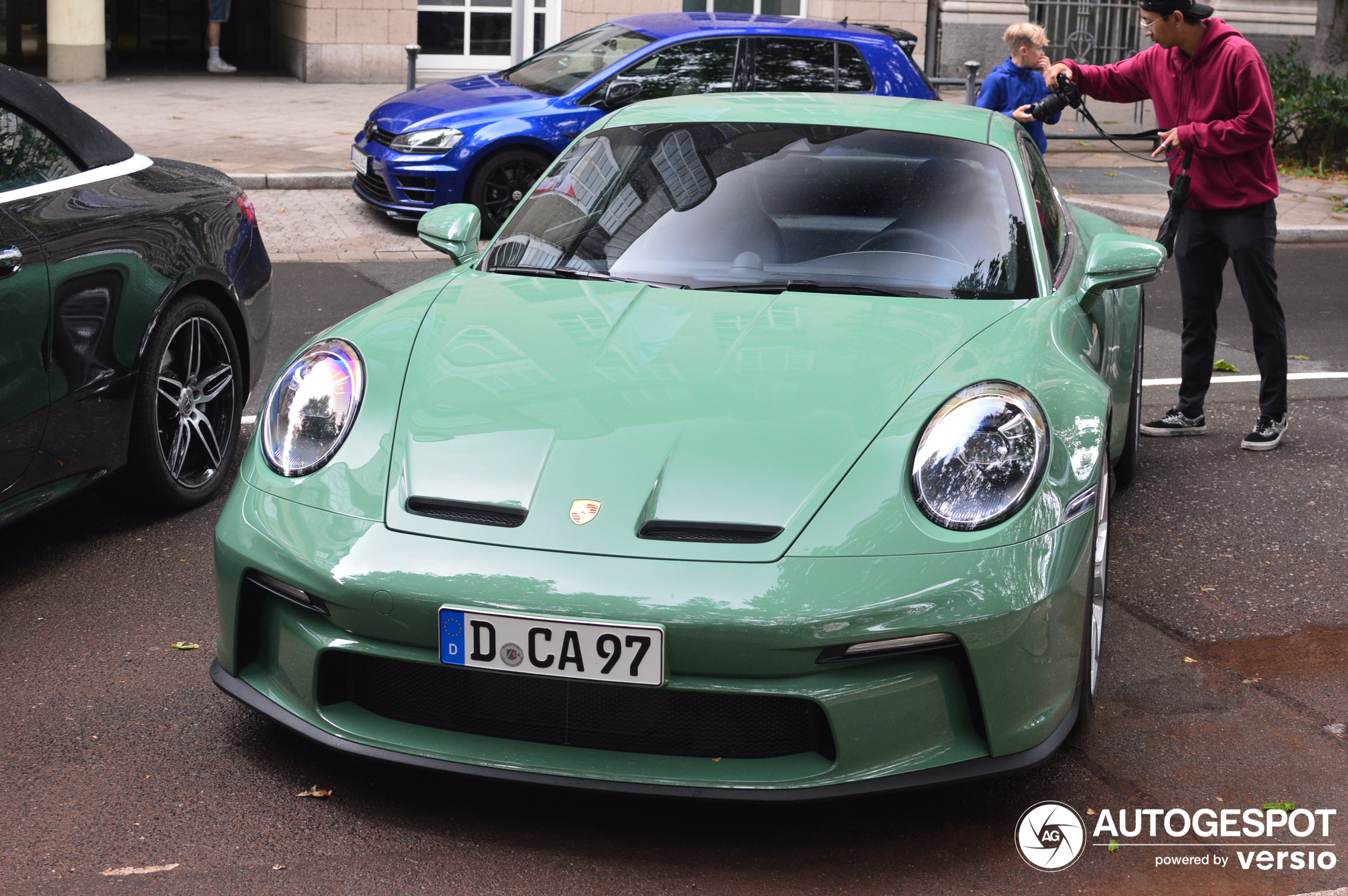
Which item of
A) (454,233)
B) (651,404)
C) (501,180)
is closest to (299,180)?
(501,180)

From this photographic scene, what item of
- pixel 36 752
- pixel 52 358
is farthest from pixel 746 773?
pixel 52 358

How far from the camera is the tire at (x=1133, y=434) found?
16.7 feet

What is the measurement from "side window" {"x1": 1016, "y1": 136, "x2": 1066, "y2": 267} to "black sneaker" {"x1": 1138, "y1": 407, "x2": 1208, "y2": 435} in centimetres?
167

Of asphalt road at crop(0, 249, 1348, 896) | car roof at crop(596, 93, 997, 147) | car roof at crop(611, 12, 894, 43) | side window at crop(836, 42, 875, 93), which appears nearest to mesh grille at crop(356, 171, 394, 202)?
car roof at crop(611, 12, 894, 43)

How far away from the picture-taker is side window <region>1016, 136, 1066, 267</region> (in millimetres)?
3982

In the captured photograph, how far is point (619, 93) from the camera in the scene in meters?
10.2

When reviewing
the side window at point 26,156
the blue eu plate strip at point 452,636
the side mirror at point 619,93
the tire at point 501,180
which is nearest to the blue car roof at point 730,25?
the side mirror at point 619,93

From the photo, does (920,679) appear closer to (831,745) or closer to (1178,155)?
(831,745)

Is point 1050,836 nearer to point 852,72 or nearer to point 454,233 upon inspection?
point 454,233

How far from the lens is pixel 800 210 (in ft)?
13.1

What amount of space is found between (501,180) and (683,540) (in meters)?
7.63

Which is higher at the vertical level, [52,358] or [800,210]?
[800,210]

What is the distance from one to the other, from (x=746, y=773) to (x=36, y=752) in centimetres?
160

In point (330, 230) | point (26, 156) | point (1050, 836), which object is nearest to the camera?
point (1050, 836)
